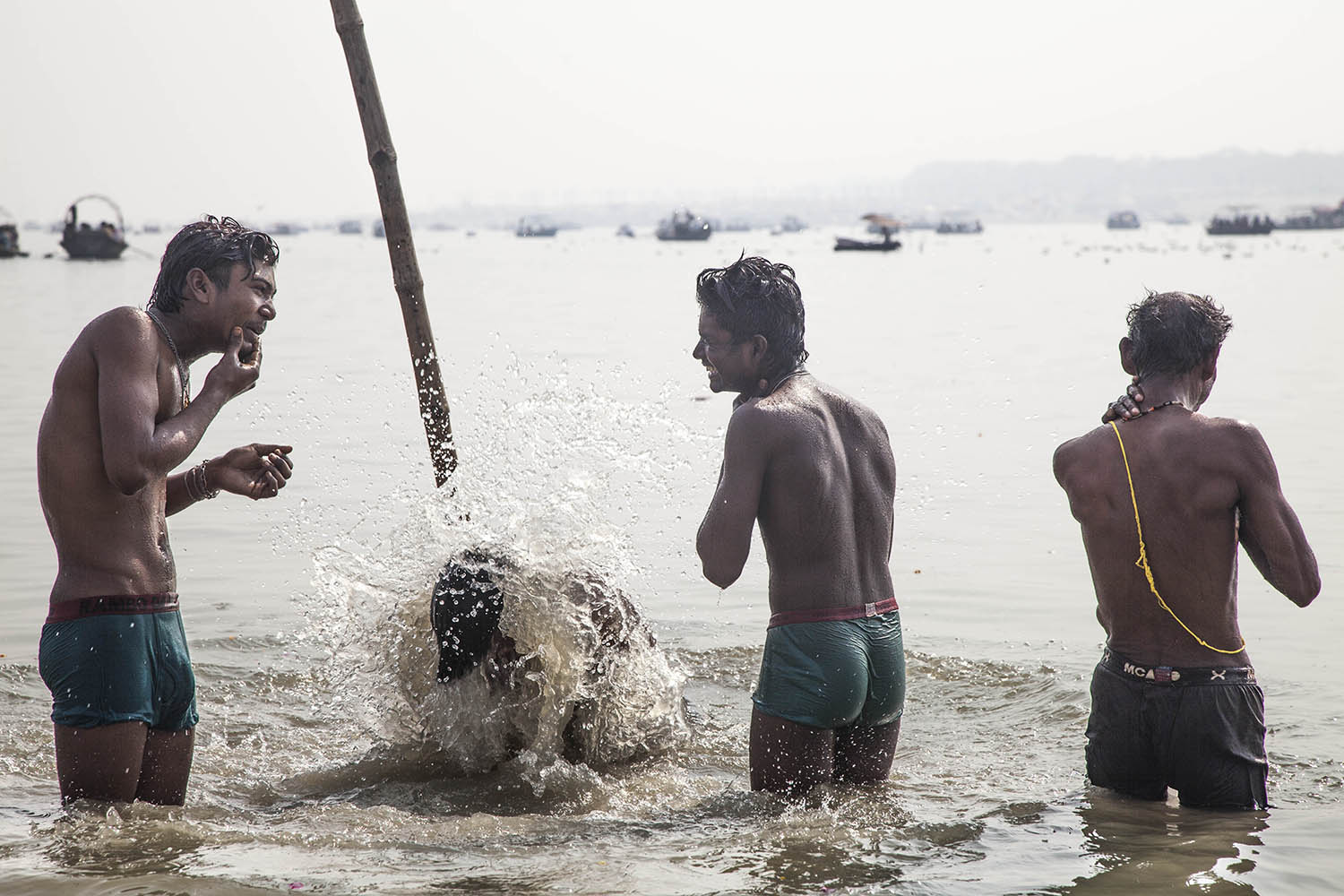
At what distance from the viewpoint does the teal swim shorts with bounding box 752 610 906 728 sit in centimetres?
417

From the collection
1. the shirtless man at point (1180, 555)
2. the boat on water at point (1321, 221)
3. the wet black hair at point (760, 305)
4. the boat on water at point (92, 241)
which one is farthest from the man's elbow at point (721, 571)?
the boat on water at point (1321, 221)

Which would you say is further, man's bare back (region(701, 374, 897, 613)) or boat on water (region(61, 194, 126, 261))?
boat on water (region(61, 194, 126, 261))

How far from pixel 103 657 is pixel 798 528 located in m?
2.11

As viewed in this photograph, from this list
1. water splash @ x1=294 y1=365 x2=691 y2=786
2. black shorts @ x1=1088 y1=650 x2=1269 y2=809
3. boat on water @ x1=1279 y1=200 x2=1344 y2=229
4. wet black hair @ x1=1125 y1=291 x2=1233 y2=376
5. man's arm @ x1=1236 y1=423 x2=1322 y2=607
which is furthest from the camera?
boat on water @ x1=1279 y1=200 x2=1344 y2=229

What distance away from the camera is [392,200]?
18.4 feet

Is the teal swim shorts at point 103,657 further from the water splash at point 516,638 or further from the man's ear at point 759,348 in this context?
the man's ear at point 759,348

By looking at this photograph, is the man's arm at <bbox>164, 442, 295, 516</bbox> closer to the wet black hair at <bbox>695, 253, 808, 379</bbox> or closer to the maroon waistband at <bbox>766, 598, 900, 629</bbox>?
the wet black hair at <bbox>695, 253, 808, 379</bbox>

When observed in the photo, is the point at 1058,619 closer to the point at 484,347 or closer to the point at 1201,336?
the point at 1201,336

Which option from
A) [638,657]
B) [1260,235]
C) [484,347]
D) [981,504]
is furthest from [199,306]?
[1260,235]

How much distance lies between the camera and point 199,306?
13.4 feet

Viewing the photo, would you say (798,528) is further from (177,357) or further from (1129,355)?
(177,357)

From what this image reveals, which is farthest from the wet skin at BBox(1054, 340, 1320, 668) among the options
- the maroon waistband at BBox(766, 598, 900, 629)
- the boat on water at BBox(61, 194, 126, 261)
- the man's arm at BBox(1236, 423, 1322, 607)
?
the boat on water at BBox(61, 194, 126, 261)

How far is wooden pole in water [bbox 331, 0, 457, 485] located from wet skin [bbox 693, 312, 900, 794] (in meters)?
1.63

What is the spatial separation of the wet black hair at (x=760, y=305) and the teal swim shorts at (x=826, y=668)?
2.85 feet
